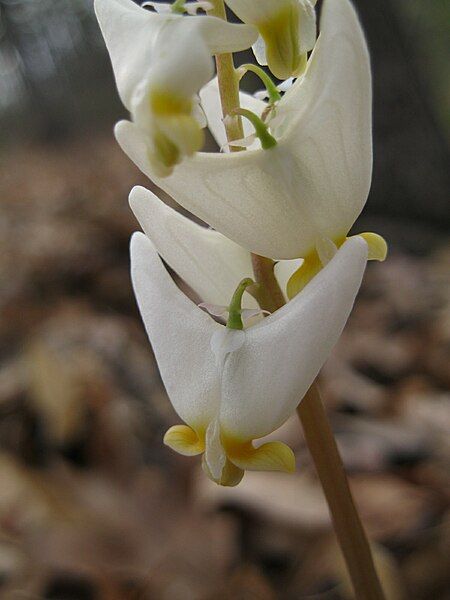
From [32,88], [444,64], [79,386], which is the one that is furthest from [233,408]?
[32,88]

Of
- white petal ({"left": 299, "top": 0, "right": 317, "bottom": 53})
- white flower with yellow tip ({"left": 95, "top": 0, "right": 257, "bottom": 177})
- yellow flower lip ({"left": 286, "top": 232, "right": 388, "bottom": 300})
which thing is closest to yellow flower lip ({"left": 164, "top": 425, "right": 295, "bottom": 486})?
yellow flower lip ({"left": 286, "top": 232, "right": 388, "bottom": 300})

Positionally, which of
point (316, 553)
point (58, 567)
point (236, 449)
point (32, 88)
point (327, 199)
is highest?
point (327, 199)

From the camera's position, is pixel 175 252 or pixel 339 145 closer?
pixel 339 145

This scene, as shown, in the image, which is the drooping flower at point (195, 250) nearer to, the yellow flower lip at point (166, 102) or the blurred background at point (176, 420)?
the yellow flower lip at point (166, 102)

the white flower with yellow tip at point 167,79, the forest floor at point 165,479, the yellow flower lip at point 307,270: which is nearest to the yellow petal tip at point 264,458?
the yellow flower lip at point 307,270

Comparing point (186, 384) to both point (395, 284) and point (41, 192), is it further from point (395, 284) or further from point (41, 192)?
point (41, 192)

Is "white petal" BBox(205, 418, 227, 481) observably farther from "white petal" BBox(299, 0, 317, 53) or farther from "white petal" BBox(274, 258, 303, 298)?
"white petal" BBox(299, 0, 317, 53)

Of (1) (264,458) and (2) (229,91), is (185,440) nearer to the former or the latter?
(1) (264,458)
